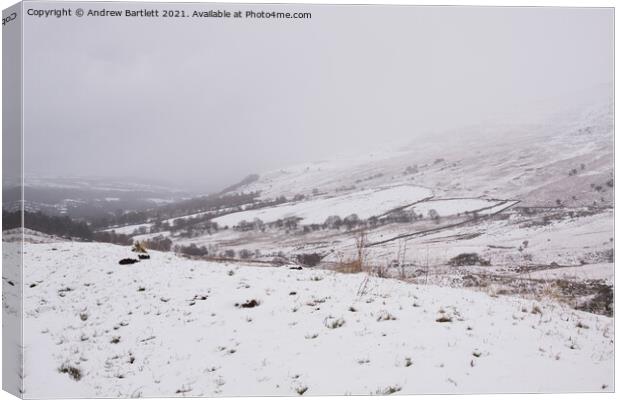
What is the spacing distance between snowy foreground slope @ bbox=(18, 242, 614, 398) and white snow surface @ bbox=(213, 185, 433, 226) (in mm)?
1363

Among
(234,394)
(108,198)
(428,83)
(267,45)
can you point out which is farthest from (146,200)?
(428,83)

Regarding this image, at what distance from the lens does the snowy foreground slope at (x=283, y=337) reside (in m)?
7.85

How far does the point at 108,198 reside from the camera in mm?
10344

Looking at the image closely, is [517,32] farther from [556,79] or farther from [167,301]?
[167,301]

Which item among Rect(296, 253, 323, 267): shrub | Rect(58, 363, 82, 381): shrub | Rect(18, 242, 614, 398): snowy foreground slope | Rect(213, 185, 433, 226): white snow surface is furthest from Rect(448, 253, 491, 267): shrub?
Rect(58, 363, 82, 381): shrub

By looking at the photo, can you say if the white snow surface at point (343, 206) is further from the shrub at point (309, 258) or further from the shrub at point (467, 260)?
the shrub at point (467, 260)

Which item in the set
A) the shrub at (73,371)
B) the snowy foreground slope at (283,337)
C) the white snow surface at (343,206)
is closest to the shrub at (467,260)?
the snowy foreground slope at (283,337)

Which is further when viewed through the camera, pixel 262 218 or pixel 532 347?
pixel 262 218

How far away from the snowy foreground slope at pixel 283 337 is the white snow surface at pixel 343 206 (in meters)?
1.36

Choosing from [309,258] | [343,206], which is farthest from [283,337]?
[343,206]

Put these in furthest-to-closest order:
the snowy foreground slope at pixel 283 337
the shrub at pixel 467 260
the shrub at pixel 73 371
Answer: the shrub at pixel 467 260 < the shrub at pixel 73 371 < the snowy foreground slope at pixel 283 337

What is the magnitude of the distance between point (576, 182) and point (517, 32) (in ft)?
10.7

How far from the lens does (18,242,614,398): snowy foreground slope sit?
7852 mm

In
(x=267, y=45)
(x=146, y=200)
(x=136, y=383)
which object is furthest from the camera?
(x=146, y=200)
